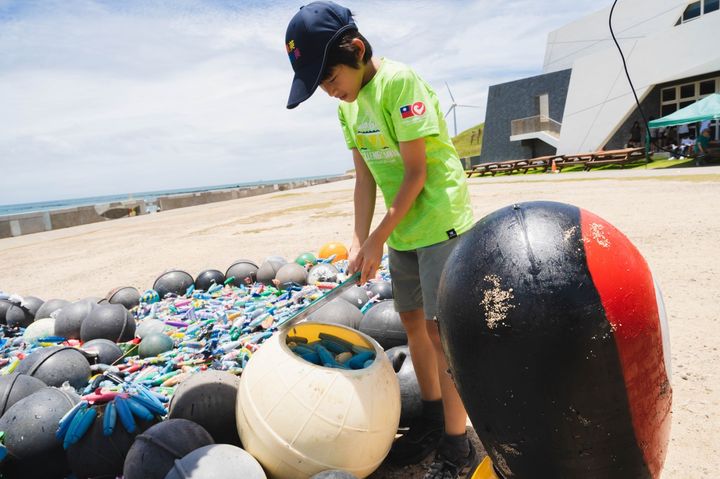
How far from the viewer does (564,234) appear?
1.73 m

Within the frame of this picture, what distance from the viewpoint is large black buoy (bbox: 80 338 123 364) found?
15.1ft

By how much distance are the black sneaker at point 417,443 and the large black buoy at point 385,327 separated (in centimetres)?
105

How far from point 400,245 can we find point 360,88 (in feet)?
3.01

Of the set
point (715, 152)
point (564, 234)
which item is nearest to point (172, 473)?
point (564, 234)

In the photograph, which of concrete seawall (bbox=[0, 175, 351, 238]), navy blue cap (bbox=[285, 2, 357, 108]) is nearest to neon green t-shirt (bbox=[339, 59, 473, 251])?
navy blue cap (bbox=[285, 2, 357, 108])

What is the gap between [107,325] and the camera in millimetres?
5219

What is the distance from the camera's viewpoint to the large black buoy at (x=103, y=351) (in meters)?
4.61

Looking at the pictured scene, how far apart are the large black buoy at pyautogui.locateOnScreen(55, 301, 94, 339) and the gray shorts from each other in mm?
3926

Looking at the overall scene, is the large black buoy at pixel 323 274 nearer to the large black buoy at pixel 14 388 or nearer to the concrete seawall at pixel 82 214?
the large black buoy at pixel 14 388

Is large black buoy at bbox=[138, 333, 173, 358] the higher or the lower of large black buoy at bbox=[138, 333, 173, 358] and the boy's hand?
the lower

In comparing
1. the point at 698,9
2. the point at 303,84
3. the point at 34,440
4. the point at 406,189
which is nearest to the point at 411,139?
the point at 406,189

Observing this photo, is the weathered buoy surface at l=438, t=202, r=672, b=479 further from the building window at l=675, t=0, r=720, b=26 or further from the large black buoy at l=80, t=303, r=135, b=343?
the building window at l=675, t=0, r=720, b=26

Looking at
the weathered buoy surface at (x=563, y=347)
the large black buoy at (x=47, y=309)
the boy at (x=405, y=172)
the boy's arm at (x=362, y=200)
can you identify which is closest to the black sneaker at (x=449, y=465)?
the boy at (x=405, y=172)

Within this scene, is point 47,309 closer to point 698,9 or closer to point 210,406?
point 210,406
